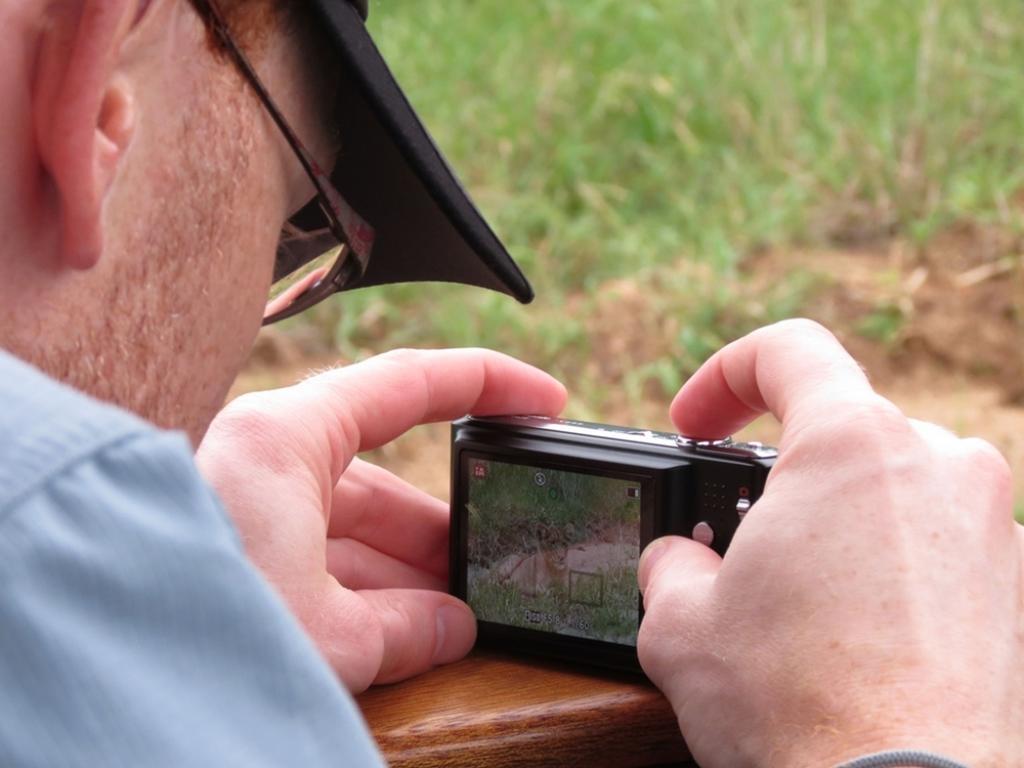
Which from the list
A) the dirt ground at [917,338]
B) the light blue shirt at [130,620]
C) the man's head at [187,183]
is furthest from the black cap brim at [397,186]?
the dirt ground at [917,338]

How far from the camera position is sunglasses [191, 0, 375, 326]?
2.72 feet

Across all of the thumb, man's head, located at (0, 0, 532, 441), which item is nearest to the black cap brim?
man's head, located at (0, 0, 532, 441)

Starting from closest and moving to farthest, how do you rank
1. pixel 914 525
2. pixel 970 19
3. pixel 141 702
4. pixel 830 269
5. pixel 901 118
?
pixel 141 702
pixel 914 525
pixel 830 269
pixel 901 118
pixel 970 19

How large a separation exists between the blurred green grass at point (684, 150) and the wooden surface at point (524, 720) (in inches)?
74.2

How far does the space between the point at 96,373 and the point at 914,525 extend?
1.37ft

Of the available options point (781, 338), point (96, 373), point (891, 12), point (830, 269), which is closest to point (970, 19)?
point (891, 12)

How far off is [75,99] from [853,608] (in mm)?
446

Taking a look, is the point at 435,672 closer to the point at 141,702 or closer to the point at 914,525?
the point at 914,525

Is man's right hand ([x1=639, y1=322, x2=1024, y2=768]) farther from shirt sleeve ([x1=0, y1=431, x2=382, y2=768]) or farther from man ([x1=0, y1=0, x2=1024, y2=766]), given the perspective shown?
shirt sleeve ([x1=0, y1=431, x2=382, y2=768])

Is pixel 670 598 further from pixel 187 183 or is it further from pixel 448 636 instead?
pixel 187 183

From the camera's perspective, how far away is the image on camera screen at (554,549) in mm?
875

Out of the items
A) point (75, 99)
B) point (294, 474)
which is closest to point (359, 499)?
point (294, 474)

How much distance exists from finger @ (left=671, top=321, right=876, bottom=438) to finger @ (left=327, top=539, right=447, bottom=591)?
0.20 meters

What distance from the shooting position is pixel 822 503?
76 centimetres
